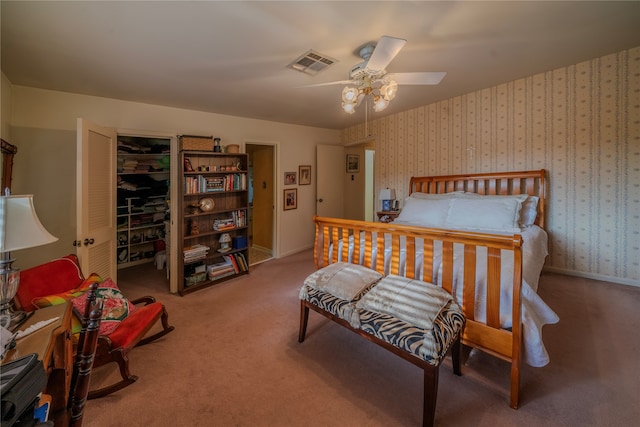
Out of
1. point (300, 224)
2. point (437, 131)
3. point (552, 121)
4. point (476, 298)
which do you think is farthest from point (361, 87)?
point (300, 224)

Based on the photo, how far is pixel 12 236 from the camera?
1182mm

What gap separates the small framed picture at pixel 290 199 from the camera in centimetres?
461

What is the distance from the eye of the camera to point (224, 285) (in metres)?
3.34

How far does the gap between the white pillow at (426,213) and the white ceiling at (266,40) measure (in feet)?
4.73

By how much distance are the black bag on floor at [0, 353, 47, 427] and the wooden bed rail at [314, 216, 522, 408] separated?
72.6 inches

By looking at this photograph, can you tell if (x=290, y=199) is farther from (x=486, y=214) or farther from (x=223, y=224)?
(x=486, y=214)

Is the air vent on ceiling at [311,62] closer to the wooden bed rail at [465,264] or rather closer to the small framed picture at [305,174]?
the wooden bed rail at [465,264]

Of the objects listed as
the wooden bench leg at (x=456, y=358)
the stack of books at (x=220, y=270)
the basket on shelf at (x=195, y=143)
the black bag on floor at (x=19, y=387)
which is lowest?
the wooden bench leg at (x=456, y=358)

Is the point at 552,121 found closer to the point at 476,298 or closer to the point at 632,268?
the point at 632,268

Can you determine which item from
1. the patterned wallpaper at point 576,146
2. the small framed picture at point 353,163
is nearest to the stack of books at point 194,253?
the small framed picture at point 353,163

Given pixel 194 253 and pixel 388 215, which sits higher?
pixel 388 215

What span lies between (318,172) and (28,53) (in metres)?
3.79

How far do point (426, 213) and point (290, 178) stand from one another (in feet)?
7.96

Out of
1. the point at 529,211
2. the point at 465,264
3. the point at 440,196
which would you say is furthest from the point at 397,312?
the point at 529,211
